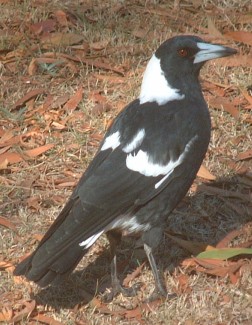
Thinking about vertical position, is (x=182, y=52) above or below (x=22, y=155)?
above

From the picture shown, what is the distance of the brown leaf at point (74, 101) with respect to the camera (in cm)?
482

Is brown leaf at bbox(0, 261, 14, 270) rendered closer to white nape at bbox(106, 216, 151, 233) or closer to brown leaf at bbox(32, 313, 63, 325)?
brown leaf at bbox(32, 313, 63, 325)

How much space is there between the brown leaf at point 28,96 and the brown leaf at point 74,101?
0.56 ft

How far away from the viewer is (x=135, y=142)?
3631 mm

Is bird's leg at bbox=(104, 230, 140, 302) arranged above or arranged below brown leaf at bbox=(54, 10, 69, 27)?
below

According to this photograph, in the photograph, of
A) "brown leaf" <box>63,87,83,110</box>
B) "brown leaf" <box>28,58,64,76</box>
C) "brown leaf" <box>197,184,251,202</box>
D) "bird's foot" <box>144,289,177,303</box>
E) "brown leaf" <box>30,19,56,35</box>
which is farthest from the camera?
"brown leaf" <box>30,19,56,35</box>

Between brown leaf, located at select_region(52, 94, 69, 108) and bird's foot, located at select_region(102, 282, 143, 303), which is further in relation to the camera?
brown leaf, located at select_region(52, 94, 69, 108)

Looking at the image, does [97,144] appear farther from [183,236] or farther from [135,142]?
[135,142]

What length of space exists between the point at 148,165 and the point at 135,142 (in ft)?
0.37

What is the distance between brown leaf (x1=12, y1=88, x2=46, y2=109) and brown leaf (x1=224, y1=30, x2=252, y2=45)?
3.66 ft

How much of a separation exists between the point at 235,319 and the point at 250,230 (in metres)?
0.62

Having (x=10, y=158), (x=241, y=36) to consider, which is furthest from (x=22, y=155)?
(x=241, y=36)

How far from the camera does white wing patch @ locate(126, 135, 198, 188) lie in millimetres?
3575

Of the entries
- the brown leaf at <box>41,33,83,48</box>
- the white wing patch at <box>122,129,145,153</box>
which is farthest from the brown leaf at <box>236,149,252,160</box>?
the brown leaf at <box>41,33,83,48</box>
